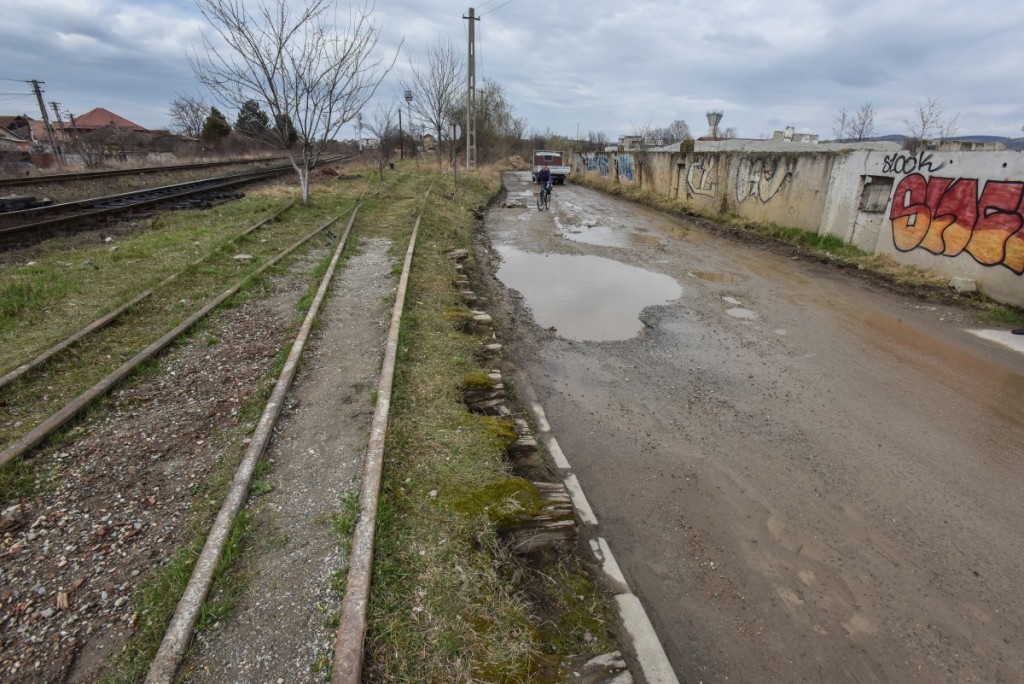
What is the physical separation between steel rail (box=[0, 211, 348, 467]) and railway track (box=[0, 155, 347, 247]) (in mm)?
6648

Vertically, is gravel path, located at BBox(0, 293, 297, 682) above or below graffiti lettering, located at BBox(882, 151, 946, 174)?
below

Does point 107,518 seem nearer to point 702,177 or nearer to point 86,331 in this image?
point 86,331

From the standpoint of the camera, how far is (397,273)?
8.38 m

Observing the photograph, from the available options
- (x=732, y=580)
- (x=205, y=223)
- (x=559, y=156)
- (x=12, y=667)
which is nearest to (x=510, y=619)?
(x=732, y=580)

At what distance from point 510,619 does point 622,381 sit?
3670 millimetres

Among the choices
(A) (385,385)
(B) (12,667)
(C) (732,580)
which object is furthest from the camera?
(A) (385,385)

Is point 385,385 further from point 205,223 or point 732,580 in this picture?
point 205,223

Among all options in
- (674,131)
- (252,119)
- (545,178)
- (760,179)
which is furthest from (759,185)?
(674,131)

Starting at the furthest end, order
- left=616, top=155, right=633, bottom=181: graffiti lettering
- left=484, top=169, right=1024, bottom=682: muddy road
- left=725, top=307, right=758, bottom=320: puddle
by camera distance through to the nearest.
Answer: left=616, top=155, right=633, bottom=181: graffiti lettering → left=725, top=307, right=758, bottom=320: puddle → left=484, top=169, right=1024, bottom=682: muddy road

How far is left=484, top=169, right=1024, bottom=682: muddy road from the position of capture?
2.96 metres

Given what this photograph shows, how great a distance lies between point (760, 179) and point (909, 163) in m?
5.99

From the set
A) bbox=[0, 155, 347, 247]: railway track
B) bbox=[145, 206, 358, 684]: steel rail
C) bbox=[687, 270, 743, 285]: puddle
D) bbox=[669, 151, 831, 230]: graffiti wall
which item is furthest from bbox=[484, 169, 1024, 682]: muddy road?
bbox=[0, 155, 347, 247]: railway track

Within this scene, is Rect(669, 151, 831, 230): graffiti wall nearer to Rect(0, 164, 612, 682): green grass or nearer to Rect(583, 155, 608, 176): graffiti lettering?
Rect(583, 155, 608, 176): graffiti lettering

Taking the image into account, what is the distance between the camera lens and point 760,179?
54.4 ft
